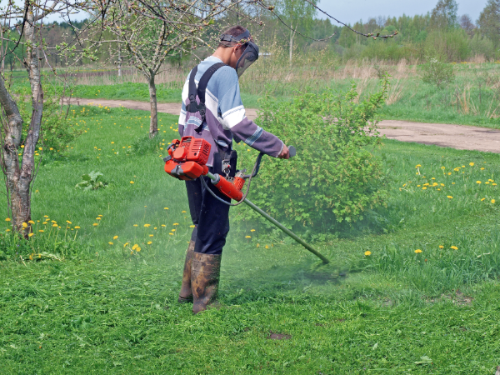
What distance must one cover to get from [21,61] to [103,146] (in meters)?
6.67

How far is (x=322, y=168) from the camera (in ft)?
17.0

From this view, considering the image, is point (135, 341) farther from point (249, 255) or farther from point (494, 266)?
point (494, 266)

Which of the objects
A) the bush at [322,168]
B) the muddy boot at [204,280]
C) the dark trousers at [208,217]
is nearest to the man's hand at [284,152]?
the dark trousers at [208,217]

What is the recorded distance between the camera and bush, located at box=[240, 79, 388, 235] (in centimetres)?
514

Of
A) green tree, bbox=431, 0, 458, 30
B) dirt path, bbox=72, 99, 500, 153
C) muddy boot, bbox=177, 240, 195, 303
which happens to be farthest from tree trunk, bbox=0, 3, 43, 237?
green tree, bbox=431, 0, 458, 30

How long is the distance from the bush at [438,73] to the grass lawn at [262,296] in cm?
1384

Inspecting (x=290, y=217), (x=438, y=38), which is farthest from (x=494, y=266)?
(x=438, y=38)

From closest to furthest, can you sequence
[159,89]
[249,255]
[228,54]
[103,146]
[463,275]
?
1. [228,54]
2. [463,275]
3. [249,255]
4. [103,146]
5. [159,89]

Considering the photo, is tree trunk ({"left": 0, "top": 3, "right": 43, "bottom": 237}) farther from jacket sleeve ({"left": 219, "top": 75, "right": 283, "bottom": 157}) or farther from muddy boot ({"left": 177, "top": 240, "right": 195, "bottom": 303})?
jacket sleeve ({"left": 219, "top": 75, "right": 283, "bottom": 157})

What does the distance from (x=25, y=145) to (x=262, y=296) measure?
2748 millimetres

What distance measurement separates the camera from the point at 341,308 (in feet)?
11.4

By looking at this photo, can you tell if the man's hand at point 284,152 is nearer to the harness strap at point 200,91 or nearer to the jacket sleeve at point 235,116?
the jacket sleeve at point 235,116

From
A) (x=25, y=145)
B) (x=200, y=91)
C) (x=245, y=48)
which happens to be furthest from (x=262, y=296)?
(x=25, y=145)

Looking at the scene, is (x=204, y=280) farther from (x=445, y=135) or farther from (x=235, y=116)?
(x=445, y=135)
